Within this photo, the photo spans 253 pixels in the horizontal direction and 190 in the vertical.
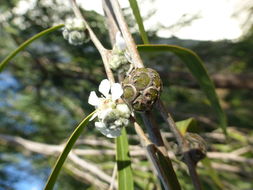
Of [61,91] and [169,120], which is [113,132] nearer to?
[169,120]

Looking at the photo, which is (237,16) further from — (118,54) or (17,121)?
(118,54)

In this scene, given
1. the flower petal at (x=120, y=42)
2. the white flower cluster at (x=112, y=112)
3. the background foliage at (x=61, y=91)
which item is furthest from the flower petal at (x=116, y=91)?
the background foliage at (x=61, y=91)

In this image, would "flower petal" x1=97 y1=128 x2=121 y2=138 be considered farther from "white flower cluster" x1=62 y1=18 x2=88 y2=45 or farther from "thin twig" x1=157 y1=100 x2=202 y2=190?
"white flower cluster" x1=62 y1=18 x2=88 y2=45

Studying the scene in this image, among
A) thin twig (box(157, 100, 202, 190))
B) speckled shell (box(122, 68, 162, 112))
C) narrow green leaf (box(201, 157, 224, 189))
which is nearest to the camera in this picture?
speckled shell (box(122, 68, 162, 112))

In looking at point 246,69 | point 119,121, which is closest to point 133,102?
point 119,121

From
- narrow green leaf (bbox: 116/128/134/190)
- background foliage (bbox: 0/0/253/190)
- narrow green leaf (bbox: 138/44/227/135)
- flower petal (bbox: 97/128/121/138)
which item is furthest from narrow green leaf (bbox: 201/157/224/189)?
background foliage (bbox: 0/0/253/190)

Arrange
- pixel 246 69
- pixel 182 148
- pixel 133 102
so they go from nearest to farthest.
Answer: pixel 133 102
pixel 182 148
pixel 246 69

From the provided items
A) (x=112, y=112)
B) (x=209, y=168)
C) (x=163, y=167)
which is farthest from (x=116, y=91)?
(x=209, y=168)

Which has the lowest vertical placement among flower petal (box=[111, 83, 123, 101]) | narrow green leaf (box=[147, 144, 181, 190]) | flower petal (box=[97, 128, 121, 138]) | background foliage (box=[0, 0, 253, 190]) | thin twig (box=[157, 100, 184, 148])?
narrow green leaf (box=[147, 144, 181, 190])
